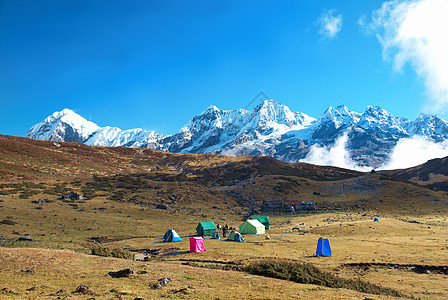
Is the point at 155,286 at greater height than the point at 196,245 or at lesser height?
greater

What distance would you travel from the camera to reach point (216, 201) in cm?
10212

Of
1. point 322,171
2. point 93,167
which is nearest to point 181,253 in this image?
point 93,167

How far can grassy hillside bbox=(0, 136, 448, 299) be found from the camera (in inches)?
770

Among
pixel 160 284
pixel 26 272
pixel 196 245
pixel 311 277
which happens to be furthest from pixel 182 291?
pixel 196 245

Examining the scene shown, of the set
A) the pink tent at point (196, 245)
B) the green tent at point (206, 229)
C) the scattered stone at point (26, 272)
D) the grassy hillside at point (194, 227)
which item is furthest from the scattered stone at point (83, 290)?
the green tent at point (206, 229)

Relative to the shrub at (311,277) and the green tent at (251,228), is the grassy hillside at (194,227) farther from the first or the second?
the green tent at (251,228)

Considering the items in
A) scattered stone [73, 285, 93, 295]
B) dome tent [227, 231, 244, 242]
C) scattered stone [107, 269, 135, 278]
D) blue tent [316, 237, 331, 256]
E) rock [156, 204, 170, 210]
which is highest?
rock [156, 204, 170, 210]

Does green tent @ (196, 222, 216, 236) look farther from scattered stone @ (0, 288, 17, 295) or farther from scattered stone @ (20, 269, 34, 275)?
scattered stone @ (0, 288, 17, 295)

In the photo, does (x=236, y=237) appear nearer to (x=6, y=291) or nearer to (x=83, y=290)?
(x=83, y=290)

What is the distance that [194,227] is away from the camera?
220 ft

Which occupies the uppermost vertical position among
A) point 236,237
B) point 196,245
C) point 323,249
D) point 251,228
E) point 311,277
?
point 311,277

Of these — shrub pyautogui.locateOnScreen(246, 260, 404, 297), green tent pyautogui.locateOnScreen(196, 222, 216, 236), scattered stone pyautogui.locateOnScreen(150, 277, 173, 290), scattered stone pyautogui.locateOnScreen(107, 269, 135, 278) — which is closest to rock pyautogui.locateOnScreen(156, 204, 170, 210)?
green tent pyautogui.locateOnScreen(196, 222, 216, 236)

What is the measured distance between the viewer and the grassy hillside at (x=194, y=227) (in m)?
19.6

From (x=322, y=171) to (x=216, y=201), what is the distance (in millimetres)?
91979
